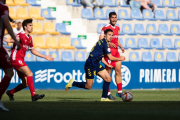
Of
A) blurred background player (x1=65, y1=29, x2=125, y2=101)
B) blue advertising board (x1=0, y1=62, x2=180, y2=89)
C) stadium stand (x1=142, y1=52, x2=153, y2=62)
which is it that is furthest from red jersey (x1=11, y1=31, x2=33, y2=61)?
stadium stand (x1=142, y1=52, x2=153, y2=62)

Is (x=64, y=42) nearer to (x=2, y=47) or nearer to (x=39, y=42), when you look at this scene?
(x=39, y=42)

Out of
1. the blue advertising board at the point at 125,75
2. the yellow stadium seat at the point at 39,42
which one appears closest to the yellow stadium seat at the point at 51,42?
the yellow stadium seat at the point at 39,42

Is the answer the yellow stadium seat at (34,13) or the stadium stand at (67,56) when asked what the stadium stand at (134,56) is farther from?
the yellow stadium seat at (34,13)

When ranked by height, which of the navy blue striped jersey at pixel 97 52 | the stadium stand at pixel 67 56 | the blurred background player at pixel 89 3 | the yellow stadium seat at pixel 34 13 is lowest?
the stadium stand at pixel 67 56

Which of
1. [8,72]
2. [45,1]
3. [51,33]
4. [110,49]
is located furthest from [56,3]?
[8,72]

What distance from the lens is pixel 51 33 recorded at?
16.4m

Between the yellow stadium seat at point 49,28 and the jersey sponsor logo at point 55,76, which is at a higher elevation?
the yellow stadium seat at point 49,28

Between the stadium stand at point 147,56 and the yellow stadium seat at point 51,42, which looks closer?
the yellow stadium seat at point 51,42

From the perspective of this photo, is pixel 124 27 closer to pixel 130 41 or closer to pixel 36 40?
pixel 130 41

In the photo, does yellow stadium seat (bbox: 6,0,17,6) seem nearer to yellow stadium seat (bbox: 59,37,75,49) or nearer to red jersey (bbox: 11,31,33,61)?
yellow stadium seat (bbox: 59,37,75,49)

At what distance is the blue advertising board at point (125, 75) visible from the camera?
13969 mm

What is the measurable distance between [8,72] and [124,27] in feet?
39.0

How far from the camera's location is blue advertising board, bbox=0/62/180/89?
13969mm

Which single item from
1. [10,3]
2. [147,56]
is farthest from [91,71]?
[10,3]
